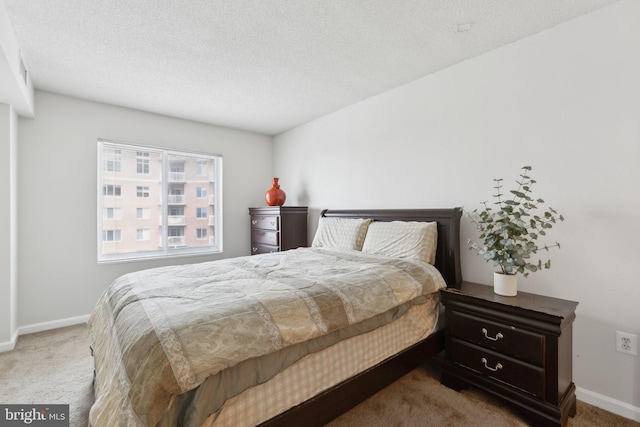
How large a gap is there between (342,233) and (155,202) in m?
2.50

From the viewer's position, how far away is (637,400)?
1679 mm

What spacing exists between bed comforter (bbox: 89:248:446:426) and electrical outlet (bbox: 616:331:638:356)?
976 mm

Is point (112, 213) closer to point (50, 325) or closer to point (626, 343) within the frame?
point (50, 325)

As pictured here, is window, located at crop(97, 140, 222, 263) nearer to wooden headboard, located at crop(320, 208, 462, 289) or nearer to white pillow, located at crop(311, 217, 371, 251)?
white pillow, located at crop(311, 217, 371, 251)

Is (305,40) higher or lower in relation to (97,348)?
higher

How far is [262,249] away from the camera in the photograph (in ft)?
13.2

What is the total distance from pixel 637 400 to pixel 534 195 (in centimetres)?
128

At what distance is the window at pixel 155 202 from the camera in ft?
11.4

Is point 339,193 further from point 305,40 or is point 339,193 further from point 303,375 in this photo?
point 303,375

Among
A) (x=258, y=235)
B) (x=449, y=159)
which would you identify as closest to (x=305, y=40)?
(x=449, y=159)

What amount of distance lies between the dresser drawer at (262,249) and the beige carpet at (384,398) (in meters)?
2.01

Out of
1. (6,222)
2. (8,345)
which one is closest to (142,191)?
(6,222)

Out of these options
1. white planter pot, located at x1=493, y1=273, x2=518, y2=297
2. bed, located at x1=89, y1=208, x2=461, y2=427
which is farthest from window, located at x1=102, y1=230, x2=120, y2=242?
white planter pot, located at x1=493, y1=273, x2=518, y2=297

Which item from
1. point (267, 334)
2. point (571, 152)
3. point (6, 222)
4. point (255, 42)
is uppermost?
point (255, 42)
